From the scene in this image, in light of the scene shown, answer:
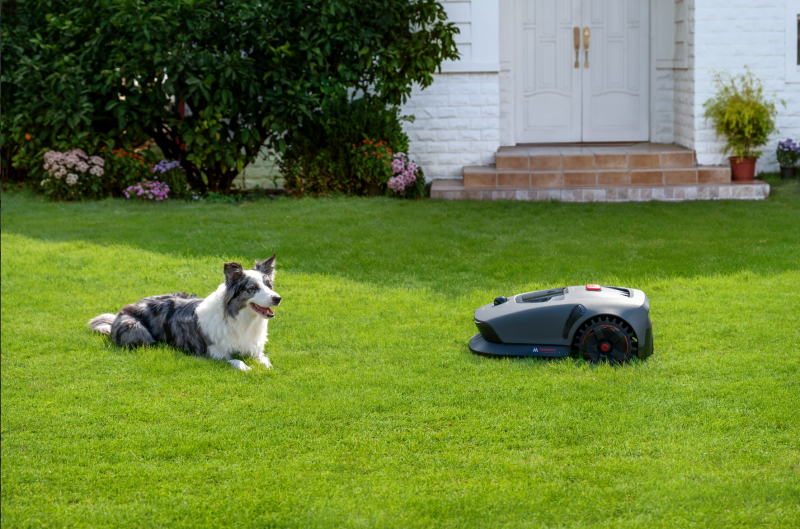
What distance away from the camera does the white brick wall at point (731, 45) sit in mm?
10828

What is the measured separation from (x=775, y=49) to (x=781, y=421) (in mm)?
8620

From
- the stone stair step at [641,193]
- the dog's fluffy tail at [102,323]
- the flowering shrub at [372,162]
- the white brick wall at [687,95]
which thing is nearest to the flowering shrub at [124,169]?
the flowering shrub at [372,162]

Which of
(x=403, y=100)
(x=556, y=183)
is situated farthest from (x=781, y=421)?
(x=403, y=100)

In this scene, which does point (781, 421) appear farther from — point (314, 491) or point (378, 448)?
point (314, 491)

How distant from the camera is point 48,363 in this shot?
15.7 ft

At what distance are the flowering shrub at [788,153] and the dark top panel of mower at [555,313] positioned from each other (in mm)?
7306

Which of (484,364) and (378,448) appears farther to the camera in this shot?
(484,364)

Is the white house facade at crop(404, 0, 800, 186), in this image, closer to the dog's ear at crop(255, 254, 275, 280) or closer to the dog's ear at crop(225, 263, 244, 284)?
the dog's ear at crop(255, 254, 275, 280)

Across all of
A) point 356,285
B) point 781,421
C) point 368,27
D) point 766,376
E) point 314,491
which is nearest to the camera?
point 314,491

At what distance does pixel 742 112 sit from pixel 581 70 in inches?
105

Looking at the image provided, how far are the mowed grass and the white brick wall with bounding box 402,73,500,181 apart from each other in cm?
410

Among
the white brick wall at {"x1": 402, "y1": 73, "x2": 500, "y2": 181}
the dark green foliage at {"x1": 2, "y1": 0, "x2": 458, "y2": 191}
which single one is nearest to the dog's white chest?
the dark green foliage at {"x1": 2, "y1": 0, "x2": 458, "y2": 191}

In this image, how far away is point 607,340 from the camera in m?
4.61

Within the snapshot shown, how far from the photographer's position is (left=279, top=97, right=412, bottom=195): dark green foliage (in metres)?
10.6
